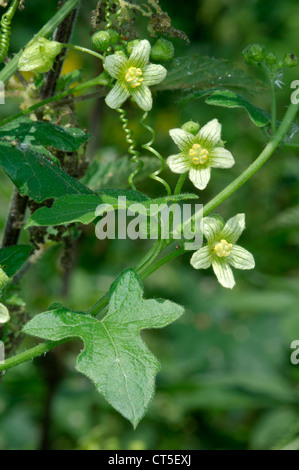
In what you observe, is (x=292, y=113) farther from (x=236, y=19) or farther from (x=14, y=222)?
(x=236, y=19)

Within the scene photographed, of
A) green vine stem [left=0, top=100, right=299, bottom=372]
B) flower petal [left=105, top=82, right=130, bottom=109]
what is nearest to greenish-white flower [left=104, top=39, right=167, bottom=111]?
flower petal [left=105, top=82, right=130, bottom=109]

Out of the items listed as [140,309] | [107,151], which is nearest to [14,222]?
[140,309]

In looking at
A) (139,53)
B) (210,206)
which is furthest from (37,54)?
(210,206)

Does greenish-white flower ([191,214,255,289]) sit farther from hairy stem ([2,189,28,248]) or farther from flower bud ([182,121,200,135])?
hairy stem ([2,189,28,248])

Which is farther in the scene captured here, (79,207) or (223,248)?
(223,248)

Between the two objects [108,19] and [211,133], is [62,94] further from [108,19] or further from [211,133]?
[211,133]

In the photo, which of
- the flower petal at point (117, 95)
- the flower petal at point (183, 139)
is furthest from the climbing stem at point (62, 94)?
the flower petal at point (183, 139)
